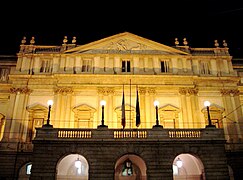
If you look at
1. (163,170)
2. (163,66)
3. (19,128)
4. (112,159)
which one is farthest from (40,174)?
(163,66)

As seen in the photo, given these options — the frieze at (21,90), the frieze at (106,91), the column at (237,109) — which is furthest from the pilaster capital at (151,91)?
the frieze at (21,90)

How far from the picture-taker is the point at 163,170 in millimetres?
19453

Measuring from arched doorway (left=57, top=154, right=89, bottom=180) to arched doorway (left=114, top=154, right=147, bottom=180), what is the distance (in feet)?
10.9

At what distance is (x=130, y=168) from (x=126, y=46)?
51.3 ft

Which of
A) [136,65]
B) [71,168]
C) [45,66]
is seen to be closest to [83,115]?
[71,168]

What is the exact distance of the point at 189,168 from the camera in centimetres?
2302

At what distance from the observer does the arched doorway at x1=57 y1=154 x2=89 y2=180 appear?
21783 mm

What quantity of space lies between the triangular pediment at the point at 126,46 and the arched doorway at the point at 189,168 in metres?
13.7

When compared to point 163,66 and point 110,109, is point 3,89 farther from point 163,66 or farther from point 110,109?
point 163,66

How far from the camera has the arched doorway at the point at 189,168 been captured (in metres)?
21.1

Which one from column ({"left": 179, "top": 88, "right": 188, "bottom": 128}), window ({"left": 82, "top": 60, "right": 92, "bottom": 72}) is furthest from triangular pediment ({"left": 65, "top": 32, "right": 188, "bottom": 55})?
column ({"left": 179, "top": 88, "right": 188, "bottom": 128})

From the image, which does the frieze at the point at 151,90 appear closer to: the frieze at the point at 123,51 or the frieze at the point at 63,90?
the frieze at the point at 123,51

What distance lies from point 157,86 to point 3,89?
18.1 metres

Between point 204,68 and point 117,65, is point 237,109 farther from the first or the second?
point 117,65
